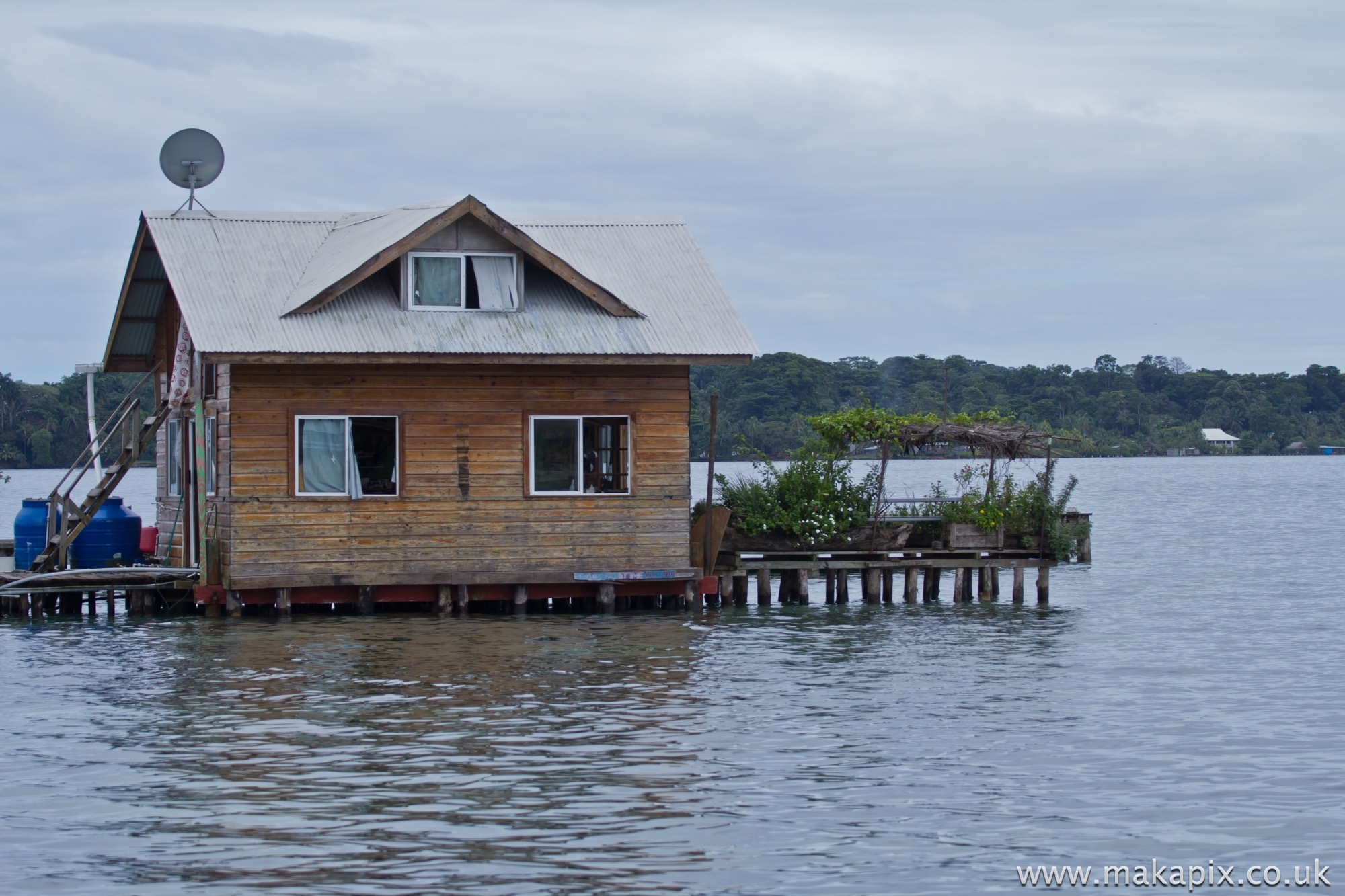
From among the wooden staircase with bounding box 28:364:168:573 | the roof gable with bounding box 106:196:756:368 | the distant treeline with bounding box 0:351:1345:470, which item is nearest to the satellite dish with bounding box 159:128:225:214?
the roof gable with bounding box 106:196:756:368

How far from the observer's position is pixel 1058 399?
13875 centimetres

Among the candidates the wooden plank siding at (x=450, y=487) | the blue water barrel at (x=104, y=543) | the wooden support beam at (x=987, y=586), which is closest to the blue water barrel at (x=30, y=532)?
A: the blue water barrel at (x=104, y=543)

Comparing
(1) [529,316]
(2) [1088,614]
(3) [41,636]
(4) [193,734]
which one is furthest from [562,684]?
(2) [1088,614]

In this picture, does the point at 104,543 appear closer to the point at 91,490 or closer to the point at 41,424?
the point at 91,490

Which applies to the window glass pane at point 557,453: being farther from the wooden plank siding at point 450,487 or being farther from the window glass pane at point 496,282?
the window glass pane at point 496,282

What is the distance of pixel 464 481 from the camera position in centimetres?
2478

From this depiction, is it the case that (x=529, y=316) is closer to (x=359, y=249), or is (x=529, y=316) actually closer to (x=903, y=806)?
(x=359, y=249)

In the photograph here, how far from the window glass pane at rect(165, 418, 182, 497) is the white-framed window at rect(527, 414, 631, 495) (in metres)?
7.25

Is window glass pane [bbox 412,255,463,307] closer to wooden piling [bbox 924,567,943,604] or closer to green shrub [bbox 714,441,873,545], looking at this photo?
green shrub [bbox 714,441,873,545]

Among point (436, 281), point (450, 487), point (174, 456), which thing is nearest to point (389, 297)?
point (436, 281)

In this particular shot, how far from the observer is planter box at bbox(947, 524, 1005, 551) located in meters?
28.4

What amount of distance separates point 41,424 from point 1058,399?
84348 millimetres

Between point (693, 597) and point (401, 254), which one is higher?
point (401, 254)

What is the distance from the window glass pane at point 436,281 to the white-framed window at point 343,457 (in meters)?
Answer: 2.16
